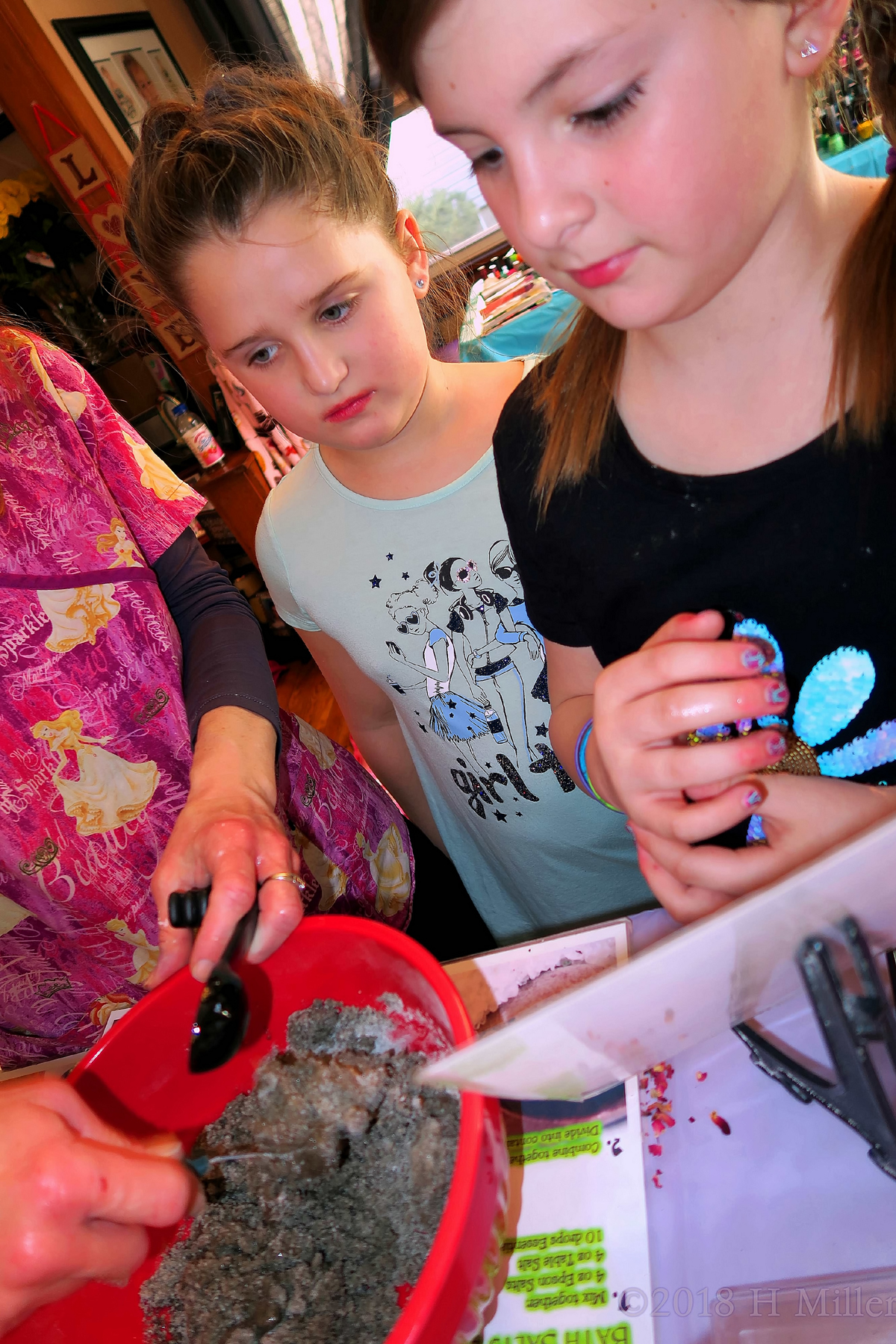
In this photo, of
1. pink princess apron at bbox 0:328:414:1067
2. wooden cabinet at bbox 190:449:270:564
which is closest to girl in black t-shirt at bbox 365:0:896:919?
pink princess apron at bbox 0:328:414:1067

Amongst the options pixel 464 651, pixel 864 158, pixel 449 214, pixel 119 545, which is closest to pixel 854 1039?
pixel 464 651

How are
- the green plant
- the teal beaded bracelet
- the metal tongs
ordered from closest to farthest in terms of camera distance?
the metal tongs → the teal beaded bracelet → the green plant

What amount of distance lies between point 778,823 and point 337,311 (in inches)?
30.3

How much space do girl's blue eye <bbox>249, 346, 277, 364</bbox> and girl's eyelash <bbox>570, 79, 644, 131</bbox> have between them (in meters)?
0.58

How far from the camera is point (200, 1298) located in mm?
603

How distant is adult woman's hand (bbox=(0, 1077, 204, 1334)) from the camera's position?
1.50ft

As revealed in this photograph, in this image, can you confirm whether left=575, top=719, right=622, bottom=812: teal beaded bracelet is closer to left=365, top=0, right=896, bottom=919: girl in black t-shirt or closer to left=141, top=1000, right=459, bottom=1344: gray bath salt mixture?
left=365, top=0, right=896, bottom=919: girl in black t-shirt

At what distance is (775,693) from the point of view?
52cm

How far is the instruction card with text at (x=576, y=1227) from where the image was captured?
528 millimetres

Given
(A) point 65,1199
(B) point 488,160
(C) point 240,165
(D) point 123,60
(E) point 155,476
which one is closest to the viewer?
(A) point 65,1199

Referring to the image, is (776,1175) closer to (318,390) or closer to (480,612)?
(480,612)

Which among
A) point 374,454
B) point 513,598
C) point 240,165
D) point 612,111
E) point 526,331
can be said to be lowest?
point 526,331

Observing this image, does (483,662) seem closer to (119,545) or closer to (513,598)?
(513,598)

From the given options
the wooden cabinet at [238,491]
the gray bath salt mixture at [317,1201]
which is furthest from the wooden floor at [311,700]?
the gray bath salt mixture at [317,1201]
